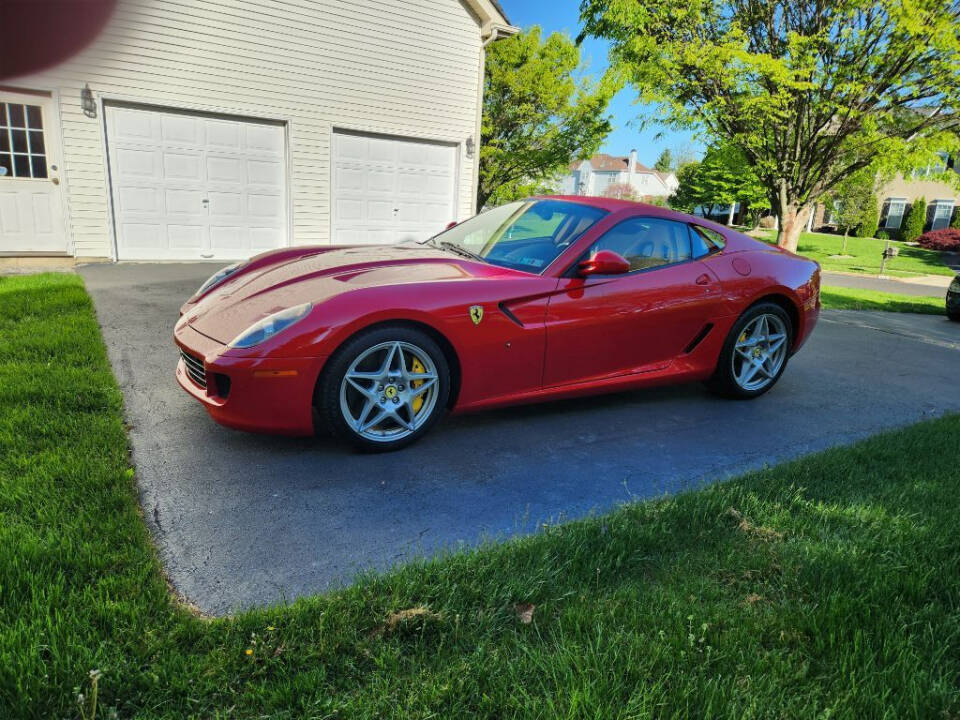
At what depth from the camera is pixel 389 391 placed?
3.38 metres

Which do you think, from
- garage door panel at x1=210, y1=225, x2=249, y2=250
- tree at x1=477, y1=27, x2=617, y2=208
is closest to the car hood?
garage door panel at x1=210, y1=225, x2=249, y2=250

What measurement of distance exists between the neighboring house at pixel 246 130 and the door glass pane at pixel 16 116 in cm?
2

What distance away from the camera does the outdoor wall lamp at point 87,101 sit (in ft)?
31.3

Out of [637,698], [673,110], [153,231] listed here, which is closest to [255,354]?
[637,698]

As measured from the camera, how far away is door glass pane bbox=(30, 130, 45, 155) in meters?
9.41

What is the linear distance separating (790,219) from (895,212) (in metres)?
32.3

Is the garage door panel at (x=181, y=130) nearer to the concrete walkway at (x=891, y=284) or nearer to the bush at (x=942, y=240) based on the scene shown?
the concrete walkway at (x=891, y=284)

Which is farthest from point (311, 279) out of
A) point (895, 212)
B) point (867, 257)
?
point (895, 212)

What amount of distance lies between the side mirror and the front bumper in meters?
1.57

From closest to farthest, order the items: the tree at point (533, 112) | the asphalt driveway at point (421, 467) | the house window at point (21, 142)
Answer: the asphalt driveway at point (421, 467) → the house window at point (21, 142) → the tree at point (533, 112)

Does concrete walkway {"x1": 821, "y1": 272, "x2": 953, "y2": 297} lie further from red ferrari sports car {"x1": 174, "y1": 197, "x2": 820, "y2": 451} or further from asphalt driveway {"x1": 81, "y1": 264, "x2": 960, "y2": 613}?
red ferrari sports car {"x1": 174, "y1": 197, "x2": 820, "y2": 451}

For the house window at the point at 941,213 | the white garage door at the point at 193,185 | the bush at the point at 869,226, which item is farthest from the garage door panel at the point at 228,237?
the house window at the point at 941,213

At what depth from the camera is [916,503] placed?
9.68 feet

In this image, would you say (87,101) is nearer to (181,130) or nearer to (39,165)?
(39,165)
